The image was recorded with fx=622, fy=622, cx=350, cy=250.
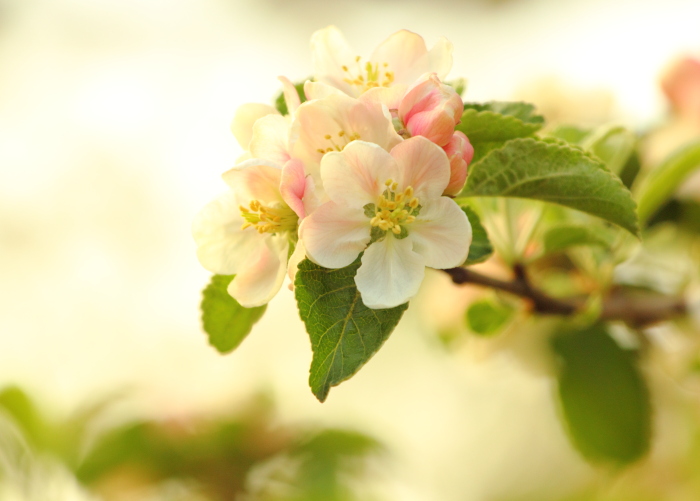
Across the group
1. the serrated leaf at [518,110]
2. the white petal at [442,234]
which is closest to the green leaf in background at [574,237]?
the serrated leaf at [518,110]

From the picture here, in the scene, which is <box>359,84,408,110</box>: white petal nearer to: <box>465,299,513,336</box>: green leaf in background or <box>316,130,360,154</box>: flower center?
<box>316,130,360,154</box>: flower center

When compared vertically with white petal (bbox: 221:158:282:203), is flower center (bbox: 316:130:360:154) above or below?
above

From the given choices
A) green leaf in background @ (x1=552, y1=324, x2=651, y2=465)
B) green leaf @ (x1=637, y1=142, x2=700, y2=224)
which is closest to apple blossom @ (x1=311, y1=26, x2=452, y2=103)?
green leaf @ (x1=637, y1=142, x2=700, y2=224)

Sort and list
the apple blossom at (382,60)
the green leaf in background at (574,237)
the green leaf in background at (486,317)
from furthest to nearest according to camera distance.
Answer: the green leaf in background at (486,317)
the green leaf in background at (574,237)
the apple blossom at (382,60)

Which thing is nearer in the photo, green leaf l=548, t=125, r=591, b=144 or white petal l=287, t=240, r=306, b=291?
white petal l=287, t=240, r=306, b=291

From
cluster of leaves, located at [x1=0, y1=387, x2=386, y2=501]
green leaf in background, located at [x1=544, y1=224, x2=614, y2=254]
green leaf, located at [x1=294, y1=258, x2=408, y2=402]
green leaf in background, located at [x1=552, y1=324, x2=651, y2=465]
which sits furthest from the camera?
cluster of leaves, located at [x1=0, y1=387, x2=386, y2=501]

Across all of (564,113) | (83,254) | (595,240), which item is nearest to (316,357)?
(595,240)

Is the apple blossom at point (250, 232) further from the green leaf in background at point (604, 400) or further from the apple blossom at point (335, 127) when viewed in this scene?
the green leaf in background at point (604, 400)
